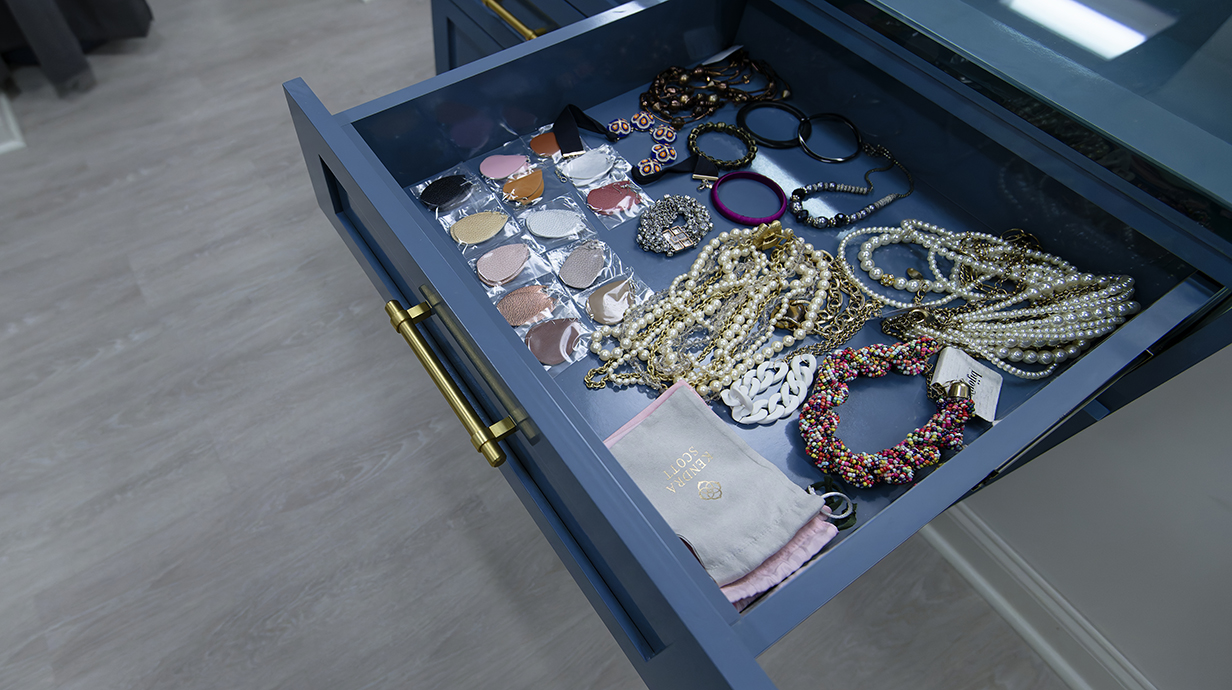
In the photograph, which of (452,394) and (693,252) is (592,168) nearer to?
(693,252)

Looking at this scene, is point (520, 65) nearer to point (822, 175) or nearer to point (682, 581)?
point (822, 175)

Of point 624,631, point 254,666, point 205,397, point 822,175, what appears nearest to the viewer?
point 624,631

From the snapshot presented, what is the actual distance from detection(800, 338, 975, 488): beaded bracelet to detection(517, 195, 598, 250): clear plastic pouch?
1.15 ft

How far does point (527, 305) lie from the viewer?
810 millimetres

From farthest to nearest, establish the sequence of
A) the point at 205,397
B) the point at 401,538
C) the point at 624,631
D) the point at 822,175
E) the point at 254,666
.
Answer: the point at 205,397
the point at 401,538
the point at 254,666
the point at 822,175
the point at 624,631

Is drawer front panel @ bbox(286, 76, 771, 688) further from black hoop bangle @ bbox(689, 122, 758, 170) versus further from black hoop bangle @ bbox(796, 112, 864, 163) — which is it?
black hoop bangle @ bbox(796, 112, 864, 163)

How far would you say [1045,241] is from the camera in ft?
2.76

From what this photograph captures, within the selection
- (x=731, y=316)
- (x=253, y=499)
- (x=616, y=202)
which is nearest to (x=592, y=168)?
(x=616, y=202)

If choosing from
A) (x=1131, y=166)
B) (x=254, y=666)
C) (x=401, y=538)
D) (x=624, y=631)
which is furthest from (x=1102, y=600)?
(x=254, y=666)

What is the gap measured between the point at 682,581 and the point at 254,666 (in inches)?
39.4

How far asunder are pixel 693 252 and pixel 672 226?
4 centimetres

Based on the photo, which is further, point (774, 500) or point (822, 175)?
point (822, 175)

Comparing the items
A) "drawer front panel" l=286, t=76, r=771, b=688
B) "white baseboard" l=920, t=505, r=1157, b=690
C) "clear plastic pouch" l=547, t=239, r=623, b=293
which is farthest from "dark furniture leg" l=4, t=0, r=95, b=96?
"white baseboard" l=920, t=505, r=1157, b=690

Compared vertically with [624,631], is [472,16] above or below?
above
